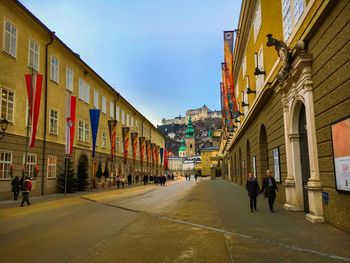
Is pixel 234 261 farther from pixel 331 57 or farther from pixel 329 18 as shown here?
pixel 329 18

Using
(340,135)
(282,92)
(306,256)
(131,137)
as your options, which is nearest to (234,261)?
(306,256)

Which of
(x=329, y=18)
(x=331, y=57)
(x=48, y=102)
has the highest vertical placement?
(x=48, y=102)

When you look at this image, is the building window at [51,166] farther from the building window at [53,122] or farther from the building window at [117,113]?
the building window at [117,113]

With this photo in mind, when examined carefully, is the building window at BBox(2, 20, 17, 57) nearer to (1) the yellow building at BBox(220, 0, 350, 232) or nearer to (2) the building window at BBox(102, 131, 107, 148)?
(1) the yellow building at BBox(220, 0, 350, 232)

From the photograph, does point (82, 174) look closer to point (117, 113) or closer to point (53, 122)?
point (53, 122)

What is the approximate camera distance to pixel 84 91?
128 feet

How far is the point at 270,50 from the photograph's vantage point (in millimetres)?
19297

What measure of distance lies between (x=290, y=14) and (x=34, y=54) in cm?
2009

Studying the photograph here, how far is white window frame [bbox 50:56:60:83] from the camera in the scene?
102ft

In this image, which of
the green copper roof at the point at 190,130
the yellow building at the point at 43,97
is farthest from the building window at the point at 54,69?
the green copper roof at the point at 190,130

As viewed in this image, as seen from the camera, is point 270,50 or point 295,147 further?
point 270,50

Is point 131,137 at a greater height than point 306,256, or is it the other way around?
point 131,137

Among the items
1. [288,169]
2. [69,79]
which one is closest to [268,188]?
[288,169]

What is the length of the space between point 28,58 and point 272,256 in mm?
24484
